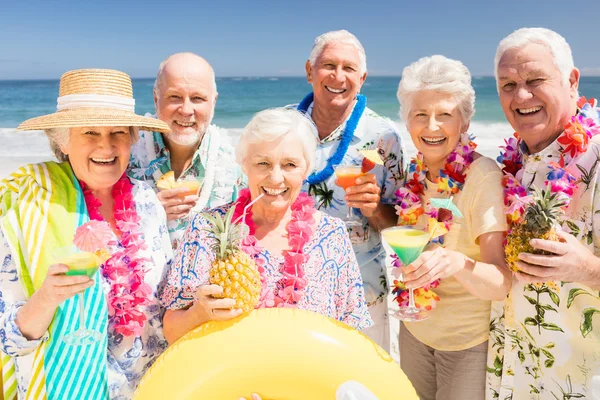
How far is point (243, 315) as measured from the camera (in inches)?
79.2

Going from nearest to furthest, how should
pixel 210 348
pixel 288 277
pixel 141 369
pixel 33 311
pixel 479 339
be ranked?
pixel 210 348, pixel 33 311, pixel 288 277, pixel 141 369, pixel 479 339

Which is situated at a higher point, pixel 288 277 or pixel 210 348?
pixel 288 277

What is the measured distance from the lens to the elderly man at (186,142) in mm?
3463

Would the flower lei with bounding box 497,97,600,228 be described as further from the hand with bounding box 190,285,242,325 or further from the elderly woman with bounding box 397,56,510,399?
the hand with bounding box 190,285,242,325

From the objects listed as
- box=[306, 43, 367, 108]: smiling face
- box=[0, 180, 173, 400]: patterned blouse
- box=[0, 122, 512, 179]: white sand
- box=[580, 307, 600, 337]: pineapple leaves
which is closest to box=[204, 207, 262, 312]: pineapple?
box=[0, 180, 173, 400]: patterned blouse

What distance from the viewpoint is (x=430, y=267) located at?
2281mm

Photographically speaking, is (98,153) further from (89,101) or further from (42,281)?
(42,281)

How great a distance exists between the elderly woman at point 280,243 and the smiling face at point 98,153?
48 centimetres

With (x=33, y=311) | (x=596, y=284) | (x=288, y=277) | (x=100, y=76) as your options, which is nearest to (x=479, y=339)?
(x=596, y=284)

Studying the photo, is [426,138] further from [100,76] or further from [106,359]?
[106,359]

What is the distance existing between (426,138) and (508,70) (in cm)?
51

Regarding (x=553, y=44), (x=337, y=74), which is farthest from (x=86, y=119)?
(x=553, y=44)

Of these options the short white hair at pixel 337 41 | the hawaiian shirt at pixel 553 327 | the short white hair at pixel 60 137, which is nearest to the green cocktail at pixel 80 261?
the short white hair at pixel 60 137

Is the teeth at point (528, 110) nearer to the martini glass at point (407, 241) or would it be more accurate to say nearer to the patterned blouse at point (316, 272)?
the martini glass at point (407, 241)
